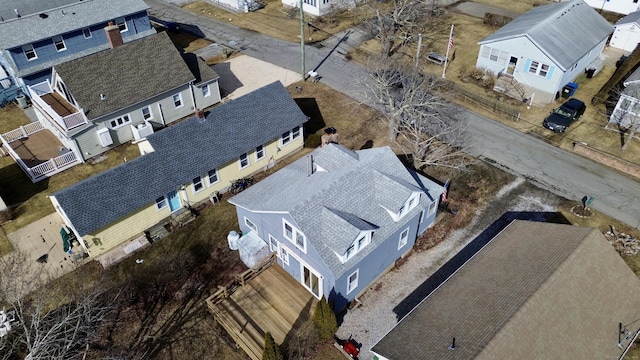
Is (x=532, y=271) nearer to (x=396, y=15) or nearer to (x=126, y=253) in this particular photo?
(x=126, y=253)

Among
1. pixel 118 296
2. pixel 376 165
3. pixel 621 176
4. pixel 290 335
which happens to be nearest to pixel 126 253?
pixel 118 296

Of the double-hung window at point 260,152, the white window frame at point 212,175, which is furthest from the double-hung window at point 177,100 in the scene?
A: the white window frame at point 212,175

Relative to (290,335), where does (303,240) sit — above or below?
above

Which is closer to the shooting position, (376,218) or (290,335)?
(290,335)

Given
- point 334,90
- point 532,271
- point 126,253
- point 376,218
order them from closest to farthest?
point 532,271, point 376,218, point 126,253, point 334,90

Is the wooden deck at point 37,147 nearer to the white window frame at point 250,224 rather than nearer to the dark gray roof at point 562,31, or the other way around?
the white window frame at point 250,224

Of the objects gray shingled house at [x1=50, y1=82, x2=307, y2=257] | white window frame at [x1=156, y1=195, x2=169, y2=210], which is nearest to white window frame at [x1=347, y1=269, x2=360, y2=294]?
gray shingled house at [x1=50, y1=82, x2=307, y2=257]

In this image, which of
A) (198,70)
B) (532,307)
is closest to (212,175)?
(198,70)
